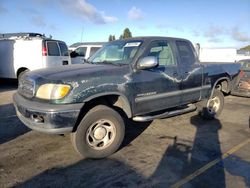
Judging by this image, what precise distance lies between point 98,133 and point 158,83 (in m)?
1.52

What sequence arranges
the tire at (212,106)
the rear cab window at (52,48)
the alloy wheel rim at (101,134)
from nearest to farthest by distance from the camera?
the alloy wheel rim at (101,134) → the tire at (212,106) → the rear cab window at (52,48)

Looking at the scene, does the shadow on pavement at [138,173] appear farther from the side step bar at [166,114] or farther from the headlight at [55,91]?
the headlight at [55,91]

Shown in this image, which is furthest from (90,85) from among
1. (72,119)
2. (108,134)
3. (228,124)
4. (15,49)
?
(15,49)

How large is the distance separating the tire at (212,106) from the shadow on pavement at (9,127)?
410 centimetres

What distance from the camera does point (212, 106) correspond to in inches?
265

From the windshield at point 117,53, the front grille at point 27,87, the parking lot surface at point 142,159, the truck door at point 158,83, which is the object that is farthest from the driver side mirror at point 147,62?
the front grille at point 27,87

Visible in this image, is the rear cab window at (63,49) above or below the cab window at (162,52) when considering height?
above

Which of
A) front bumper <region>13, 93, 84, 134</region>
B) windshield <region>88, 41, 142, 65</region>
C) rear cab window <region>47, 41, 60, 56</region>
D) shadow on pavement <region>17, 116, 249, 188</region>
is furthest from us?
rear cab window <region>47, 41, 60, 56</region>

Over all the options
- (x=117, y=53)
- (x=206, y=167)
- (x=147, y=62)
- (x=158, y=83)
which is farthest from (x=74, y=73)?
(x=206, y=167)

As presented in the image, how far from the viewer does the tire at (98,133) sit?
4004 millimetres

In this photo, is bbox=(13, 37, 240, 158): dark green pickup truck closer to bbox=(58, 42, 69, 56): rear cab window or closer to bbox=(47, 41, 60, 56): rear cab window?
bbox=(47, 41, 60, 56): rear cab window

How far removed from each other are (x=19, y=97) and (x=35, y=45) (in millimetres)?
7219

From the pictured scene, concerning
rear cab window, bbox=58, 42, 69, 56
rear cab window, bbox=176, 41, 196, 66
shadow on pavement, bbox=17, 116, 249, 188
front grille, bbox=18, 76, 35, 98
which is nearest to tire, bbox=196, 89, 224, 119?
rear cab window, bbox=176, 41, 196, 66

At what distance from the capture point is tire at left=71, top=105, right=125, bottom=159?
4.00 m
